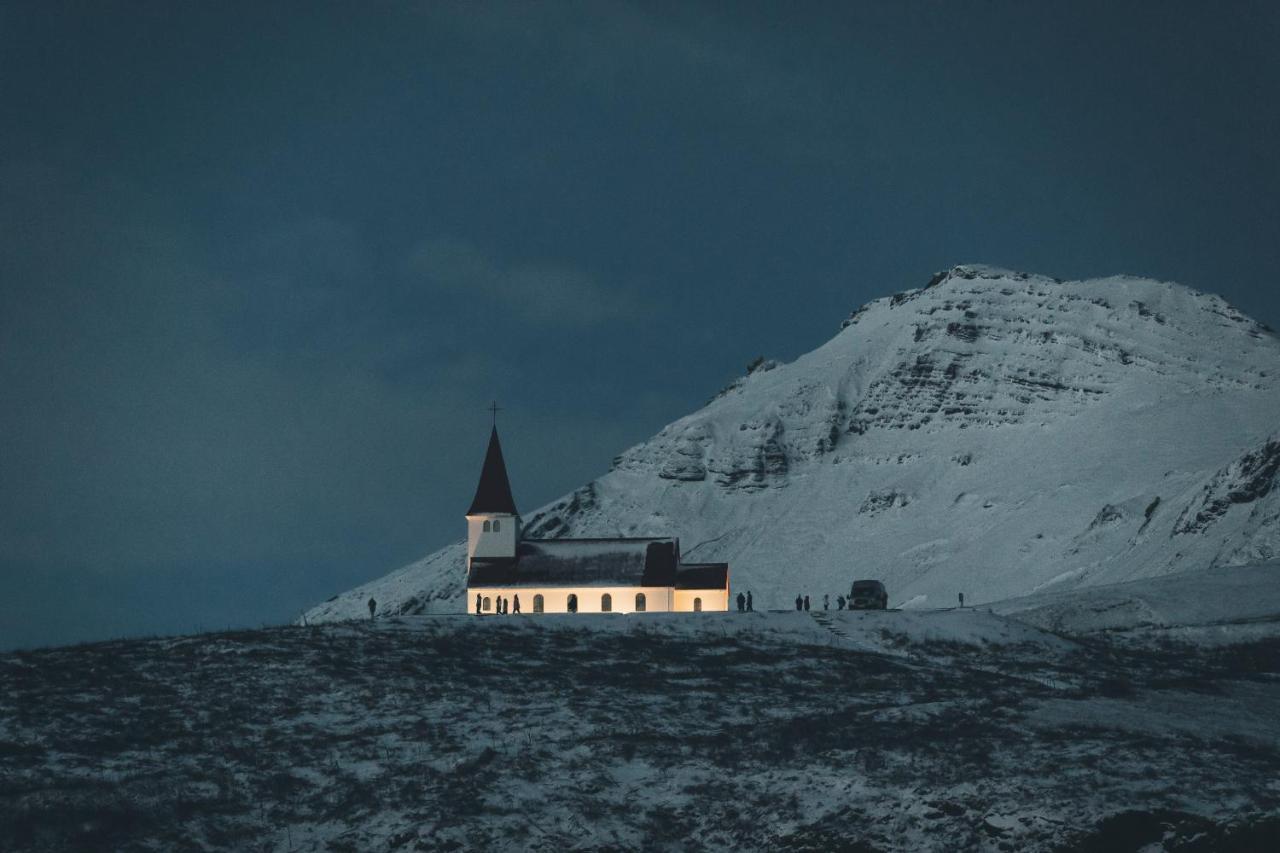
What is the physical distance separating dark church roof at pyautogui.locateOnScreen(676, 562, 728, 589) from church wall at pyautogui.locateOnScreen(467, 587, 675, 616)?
1553mm

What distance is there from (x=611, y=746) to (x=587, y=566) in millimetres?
52339

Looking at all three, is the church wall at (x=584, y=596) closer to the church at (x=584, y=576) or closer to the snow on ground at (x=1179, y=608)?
the church at (x=584, y=576)

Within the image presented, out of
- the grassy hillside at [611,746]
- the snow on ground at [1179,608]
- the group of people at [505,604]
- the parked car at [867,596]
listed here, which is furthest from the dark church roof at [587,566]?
the grassy hillside at [611,746]

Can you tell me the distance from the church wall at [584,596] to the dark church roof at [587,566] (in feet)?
0.95

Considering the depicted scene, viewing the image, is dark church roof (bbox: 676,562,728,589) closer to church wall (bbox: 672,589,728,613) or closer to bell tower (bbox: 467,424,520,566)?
church wall (bbox: 672,589,728,613)

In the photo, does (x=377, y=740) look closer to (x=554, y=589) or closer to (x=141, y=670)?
(x=141, y=670)

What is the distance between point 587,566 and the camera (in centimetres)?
8975

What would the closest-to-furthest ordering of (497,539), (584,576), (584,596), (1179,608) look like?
(1179,608)
(584,596)
(584,576)
(497,539)

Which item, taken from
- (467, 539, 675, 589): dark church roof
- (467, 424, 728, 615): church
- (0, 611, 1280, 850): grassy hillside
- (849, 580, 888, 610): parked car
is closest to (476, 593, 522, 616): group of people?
(467, 424, 728, 615): church

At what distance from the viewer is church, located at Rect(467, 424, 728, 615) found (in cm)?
8756

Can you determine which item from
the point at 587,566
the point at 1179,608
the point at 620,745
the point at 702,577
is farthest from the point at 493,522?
the point at 620,745

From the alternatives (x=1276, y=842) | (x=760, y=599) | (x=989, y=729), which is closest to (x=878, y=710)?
(x=989, y=729)

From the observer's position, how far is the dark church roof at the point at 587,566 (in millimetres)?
88188

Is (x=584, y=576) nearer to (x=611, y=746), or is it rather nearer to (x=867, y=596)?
(x=867, y=596)
